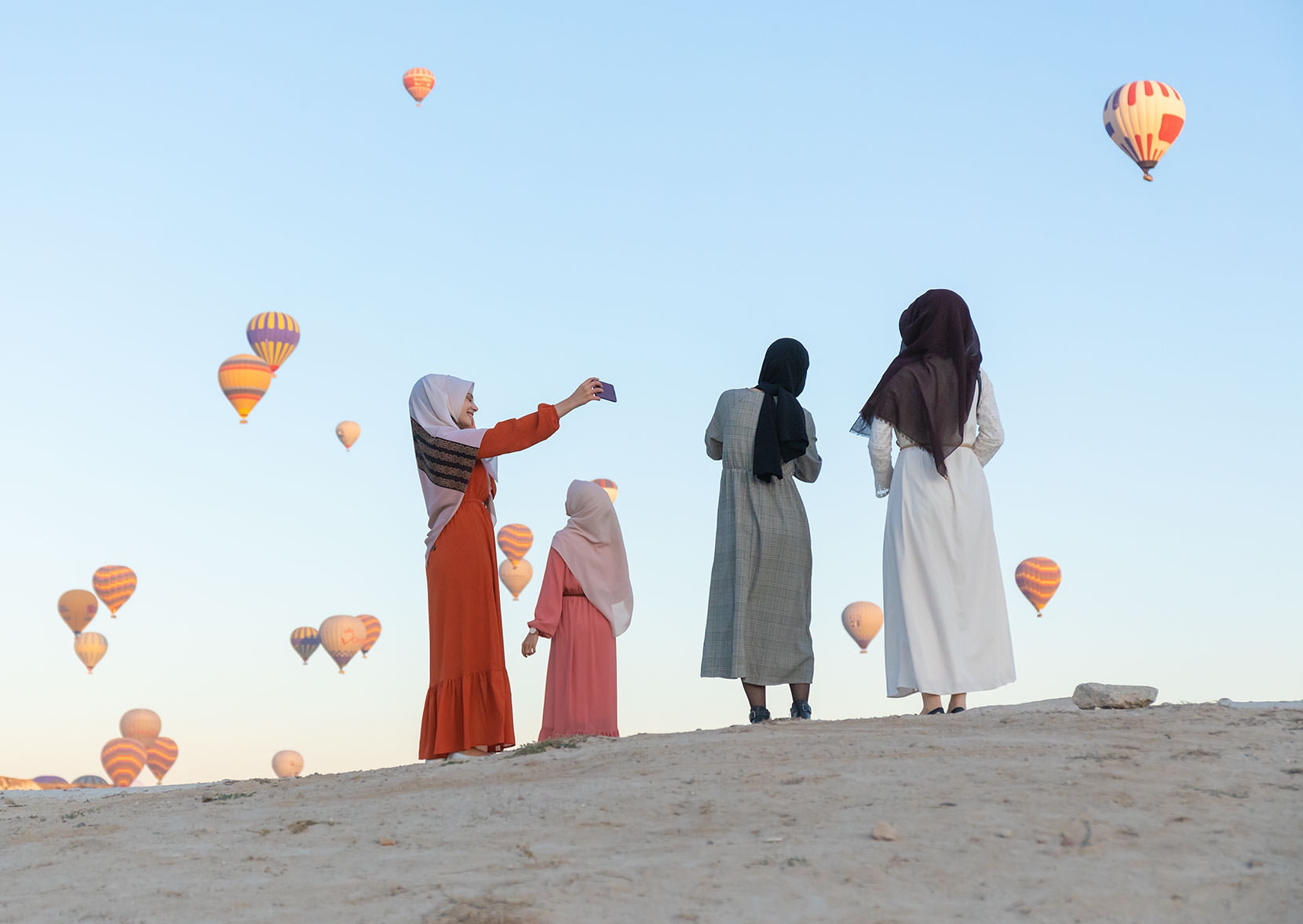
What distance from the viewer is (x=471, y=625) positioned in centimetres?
788

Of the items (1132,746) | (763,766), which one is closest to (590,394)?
(763,766)

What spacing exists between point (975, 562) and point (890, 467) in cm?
66

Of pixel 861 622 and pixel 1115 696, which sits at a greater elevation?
pixel 861 622

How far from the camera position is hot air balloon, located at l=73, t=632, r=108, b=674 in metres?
47.2

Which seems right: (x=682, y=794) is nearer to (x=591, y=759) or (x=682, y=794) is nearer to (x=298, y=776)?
(x=591, y=759)

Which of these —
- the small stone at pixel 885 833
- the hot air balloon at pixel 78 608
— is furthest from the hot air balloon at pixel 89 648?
the small stone at pixel 885 833

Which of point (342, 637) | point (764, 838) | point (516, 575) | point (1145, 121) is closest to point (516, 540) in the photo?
point (516, 575)

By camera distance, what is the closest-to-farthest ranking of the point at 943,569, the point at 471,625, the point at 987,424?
the point at 943,569
the point at 987,424
the point at 471,625

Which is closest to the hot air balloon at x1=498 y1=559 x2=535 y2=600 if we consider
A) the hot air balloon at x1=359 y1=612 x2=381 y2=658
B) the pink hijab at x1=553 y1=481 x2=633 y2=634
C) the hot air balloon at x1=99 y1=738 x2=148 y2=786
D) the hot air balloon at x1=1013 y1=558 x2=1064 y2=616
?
the hot air balloon at x1=359 y1=612 x2=381 y2=658

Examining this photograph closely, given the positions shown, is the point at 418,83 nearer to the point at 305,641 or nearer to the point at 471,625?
the point at 305,641

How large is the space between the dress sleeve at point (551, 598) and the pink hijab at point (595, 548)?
6 centimetres

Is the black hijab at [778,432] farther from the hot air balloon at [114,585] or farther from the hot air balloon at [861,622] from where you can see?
the hot air balloon at [114,585]

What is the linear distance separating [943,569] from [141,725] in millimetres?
42883

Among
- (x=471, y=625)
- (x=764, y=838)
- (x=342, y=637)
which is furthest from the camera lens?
(x=342, y=637)
